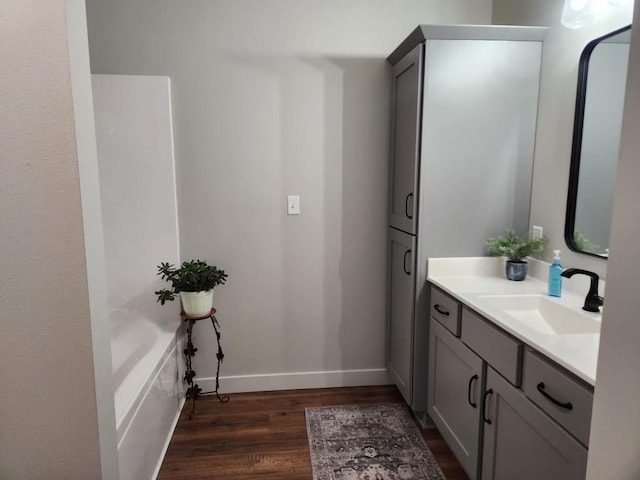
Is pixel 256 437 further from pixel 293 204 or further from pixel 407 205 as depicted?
pixel 407 205

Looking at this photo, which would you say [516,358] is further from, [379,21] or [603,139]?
[379,21]

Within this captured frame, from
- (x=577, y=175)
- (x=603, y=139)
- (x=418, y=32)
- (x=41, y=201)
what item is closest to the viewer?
(x=41, y=201)

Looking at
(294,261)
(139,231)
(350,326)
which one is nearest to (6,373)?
(139,231)

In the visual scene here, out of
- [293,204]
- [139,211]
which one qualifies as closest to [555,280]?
[293,204]

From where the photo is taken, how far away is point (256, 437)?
227 centimetres

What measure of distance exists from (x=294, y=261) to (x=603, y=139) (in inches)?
67.4

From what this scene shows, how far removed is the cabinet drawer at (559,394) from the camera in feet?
3.66

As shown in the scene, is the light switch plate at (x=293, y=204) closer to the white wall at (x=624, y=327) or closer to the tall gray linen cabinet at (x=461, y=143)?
the tall gray linen cabinet at (x=461, y=143)

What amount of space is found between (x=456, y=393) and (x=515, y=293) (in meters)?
0.52

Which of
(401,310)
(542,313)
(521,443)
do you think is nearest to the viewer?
(521,443)

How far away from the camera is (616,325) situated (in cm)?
71

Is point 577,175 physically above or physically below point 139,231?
above

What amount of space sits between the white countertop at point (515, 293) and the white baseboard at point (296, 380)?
981 millimetres

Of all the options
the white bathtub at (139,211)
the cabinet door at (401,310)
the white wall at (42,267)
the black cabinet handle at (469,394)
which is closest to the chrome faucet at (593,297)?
the black cabinet handle at (469,394)
